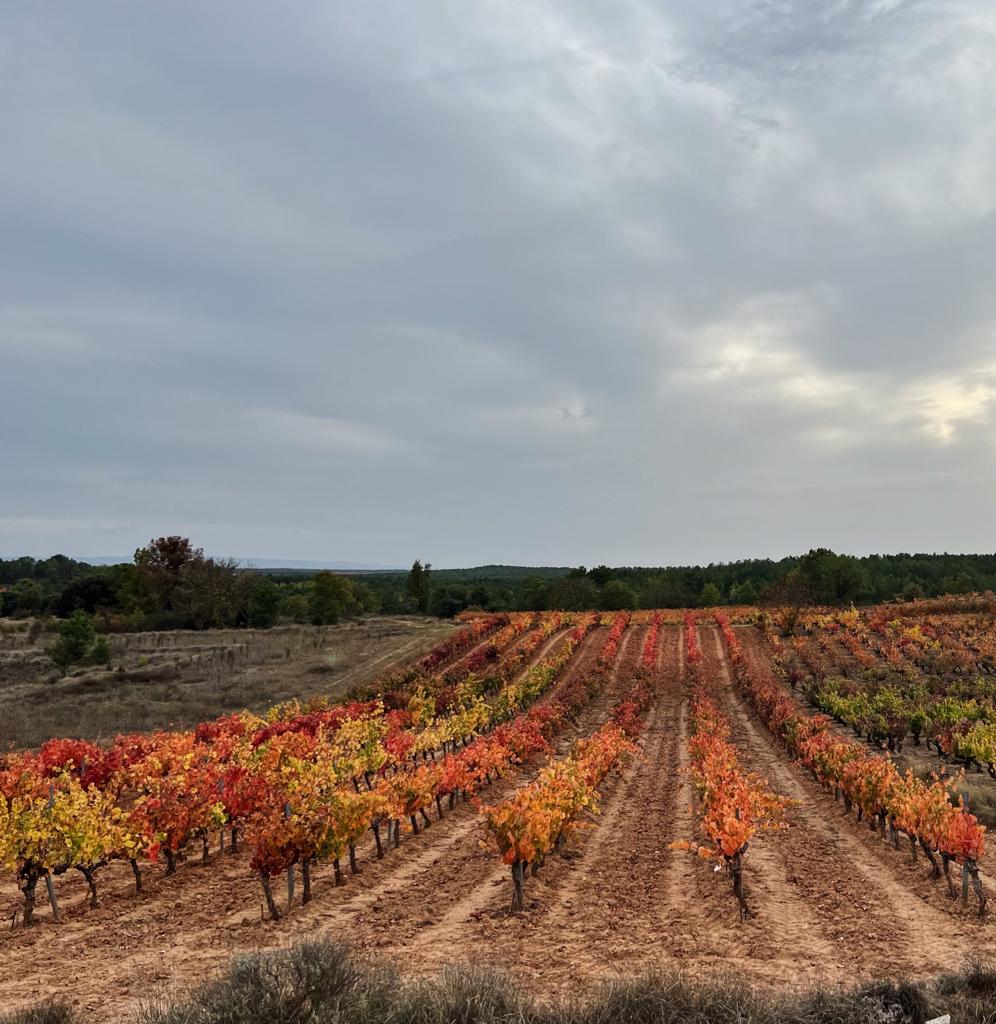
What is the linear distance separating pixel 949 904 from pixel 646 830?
6.63 m

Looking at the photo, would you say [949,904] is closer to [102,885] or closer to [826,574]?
[102,885]

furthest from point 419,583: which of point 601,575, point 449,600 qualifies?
point 601,575

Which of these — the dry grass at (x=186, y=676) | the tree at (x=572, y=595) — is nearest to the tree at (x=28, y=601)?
the dry grass at (x=186, y=676)

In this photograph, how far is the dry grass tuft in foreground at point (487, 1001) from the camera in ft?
24.0

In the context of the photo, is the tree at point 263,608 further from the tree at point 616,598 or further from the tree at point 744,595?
the tree at point 744,595

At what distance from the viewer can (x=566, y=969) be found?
9.59m

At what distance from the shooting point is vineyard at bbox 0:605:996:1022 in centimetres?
1019

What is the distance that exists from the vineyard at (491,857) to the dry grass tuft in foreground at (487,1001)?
1295mm

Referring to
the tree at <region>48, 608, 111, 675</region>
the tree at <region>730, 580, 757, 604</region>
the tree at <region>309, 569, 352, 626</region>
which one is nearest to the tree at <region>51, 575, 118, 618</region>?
the tree at <region>309, 569, 352, 626</region>

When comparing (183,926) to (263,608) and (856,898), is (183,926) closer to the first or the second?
(856,898)

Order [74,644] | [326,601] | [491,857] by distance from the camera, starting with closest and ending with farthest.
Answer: [491,857] < [74,644] < [326,601]

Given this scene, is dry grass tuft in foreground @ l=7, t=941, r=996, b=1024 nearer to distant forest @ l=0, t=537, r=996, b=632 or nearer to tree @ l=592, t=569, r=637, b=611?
distant forest @ l=0, t=537, r=996, b=632

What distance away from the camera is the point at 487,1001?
7.56 m

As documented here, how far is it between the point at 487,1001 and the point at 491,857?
7851 millimetres
